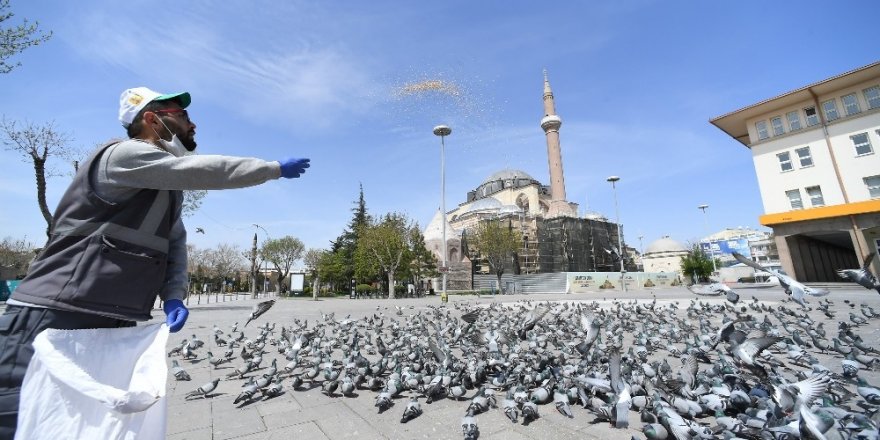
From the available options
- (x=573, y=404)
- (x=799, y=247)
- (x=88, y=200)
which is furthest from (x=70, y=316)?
(x=799, y=247)

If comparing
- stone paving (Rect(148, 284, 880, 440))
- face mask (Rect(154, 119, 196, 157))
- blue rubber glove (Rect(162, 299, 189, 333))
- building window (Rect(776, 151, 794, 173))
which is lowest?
stone paving (Rect(148, 284, 880, 440))

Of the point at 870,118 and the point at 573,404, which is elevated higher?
the point at 870,118

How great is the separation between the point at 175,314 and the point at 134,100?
124 cm

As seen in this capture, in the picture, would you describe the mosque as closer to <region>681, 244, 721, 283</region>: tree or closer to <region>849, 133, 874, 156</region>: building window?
<region>681, 244, 721, 283</region>: tree

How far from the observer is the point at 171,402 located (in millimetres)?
4188

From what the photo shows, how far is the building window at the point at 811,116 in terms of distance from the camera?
1033 inches

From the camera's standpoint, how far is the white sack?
56.3 inches

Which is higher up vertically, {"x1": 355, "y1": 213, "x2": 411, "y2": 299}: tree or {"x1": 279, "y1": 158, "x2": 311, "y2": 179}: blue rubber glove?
{"x1": 355, "y1": 213, "x2": 411, "y2": 299}: tree

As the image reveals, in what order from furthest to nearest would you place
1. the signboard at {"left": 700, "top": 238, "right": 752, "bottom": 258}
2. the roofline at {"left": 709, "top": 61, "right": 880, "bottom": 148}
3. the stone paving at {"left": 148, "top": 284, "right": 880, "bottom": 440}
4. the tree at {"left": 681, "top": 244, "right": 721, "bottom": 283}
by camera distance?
the signboard at {"left": 700, "top": 238, "right": 752, "bottom": 258} < the tree at {"left": 681, "top": 244, "right": 721, "bottom": 283} < the roofline at {"left": 709, "top": 61, "right": 880, "bottom": 148} < the stone paving at {"left": 148, "top": 284, "right": 880, "bottom": 440}

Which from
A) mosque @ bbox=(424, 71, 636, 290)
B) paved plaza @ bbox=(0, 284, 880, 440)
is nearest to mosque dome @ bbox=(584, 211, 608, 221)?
mosque @ bbox=(424, 71, 636, 290)

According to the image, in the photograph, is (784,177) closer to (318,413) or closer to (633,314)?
(633,314)

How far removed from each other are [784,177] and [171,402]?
120 feet

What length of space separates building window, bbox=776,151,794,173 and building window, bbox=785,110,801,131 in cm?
186

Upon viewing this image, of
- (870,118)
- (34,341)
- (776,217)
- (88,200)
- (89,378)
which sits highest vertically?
(870,118)
